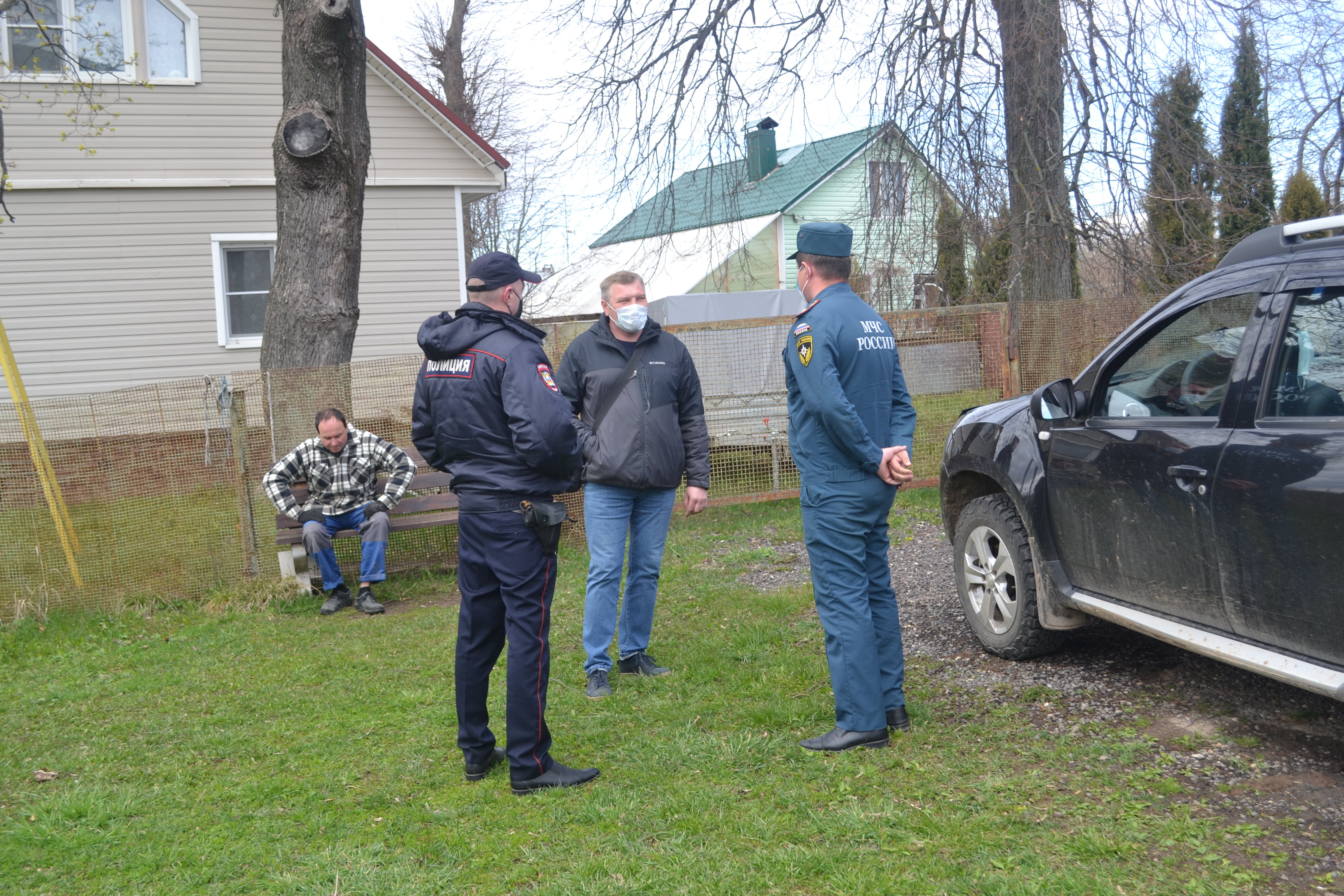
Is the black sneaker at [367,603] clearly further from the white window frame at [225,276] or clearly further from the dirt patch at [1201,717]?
the white window frame at [225,276]

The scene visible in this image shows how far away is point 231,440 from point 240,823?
4474 millimetres

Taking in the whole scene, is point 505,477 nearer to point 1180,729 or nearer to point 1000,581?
point 1000,581

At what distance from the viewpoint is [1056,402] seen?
15.0 ft

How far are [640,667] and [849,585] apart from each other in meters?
1.67

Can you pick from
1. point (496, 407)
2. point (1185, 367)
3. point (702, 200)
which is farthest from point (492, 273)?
point (702, 200)

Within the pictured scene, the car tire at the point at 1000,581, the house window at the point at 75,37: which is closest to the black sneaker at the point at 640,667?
the car tire at the point at 1000,581

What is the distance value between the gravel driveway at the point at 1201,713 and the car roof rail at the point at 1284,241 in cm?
178

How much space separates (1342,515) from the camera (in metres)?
3.20

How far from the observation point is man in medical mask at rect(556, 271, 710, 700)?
5.20 m

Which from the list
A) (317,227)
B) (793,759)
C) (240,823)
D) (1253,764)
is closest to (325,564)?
(317,227)

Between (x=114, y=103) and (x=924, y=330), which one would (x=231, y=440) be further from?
Result: (x=114, y=103)

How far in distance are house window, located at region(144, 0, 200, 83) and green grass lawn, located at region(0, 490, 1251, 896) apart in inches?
401

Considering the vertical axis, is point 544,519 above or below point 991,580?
above

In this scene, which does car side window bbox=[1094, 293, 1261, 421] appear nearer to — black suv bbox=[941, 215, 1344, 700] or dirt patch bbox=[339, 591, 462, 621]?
black suv bbox=[941, 215, 1344, 700]
